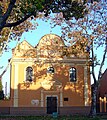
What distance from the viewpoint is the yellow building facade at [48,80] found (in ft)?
136

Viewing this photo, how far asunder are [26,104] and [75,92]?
649 cm

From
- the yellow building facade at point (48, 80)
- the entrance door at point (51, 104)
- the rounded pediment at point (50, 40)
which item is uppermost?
the rounded pediment at point (50, 40)

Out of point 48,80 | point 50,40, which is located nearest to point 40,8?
point 48,80

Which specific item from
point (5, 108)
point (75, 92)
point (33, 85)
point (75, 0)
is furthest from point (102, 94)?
point (75, 0)

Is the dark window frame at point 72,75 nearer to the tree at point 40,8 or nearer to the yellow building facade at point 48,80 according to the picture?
the yellow building facade at point 48,80

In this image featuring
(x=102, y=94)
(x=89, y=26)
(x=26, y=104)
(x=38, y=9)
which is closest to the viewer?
(x=38, y=9)

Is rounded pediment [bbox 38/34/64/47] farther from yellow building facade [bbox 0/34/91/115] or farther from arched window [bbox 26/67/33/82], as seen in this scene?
arched window [bbox 26/67/33/82]

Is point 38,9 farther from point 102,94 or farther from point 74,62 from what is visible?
point 102,94

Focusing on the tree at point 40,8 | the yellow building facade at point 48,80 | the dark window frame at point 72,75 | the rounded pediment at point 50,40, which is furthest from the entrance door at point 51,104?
the tree at point 40,8

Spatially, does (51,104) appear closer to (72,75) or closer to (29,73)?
(72,75)

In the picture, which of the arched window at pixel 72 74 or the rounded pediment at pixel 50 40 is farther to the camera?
the rounded pediment at pixel 50 40

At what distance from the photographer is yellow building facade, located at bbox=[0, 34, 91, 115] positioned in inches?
1635

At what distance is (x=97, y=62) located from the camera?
122 feet

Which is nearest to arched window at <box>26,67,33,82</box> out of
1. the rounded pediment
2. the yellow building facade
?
the yellow building facade
